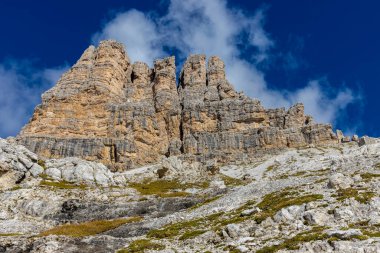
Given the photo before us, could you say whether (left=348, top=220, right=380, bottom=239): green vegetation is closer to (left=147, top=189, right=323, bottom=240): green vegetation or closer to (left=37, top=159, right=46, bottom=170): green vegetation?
(left=147, top=189, right=323, bottom=240): green vegetation

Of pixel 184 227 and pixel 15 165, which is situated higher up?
pixel 15 165

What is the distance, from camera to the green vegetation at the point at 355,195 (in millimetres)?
34578

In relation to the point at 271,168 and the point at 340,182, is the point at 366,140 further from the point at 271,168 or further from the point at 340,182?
the point at 340,182

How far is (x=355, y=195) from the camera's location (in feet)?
119

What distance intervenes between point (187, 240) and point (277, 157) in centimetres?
Answer: 15705

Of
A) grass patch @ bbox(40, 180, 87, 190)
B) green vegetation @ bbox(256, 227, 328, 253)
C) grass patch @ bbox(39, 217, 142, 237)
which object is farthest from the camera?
grass patch @ bbox(40, 180, 87, 190)

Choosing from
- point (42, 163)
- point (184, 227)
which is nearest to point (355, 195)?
point (184, 227)

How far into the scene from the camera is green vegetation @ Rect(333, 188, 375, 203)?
34.6 m

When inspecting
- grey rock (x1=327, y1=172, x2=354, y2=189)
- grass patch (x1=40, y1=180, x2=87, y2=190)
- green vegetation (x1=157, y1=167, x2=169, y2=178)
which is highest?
green vegetation (x1=157, y1=167, x2=169, y2=178)

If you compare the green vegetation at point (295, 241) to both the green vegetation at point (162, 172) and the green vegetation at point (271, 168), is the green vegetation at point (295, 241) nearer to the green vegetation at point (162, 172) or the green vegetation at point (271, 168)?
the green vegetation at point (162, 172)

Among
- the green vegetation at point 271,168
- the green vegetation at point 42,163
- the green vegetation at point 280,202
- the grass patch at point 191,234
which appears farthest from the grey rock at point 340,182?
the green vegetation at point 271,168

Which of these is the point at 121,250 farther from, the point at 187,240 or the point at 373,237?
the point at 373,237

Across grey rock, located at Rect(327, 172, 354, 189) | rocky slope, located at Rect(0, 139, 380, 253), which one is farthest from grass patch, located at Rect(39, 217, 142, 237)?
grey rock, located at Rect(327, 172, 354, 189)

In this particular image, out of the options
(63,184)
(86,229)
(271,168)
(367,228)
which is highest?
(271,168)
